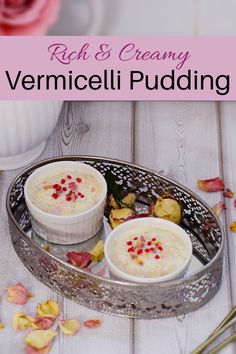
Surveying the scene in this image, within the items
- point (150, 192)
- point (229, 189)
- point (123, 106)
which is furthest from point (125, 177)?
point (123, 106)

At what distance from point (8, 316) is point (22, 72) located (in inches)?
19.7

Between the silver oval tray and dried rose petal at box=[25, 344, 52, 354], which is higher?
the silver oval tray

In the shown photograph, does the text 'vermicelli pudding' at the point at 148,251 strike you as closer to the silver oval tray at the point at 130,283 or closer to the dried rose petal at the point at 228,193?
the silver oval tray at the point at 130,283

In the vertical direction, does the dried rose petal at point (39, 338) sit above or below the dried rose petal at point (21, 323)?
below

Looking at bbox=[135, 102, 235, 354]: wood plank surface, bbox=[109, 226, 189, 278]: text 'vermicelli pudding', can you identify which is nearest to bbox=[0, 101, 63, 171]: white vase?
bbox=[135, 102, 235, 354]: wood plank surface

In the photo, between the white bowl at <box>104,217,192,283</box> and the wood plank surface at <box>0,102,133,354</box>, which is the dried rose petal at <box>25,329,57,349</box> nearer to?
the wood plank surface at <box>0,102,133,354</box>

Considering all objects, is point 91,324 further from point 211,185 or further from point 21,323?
point 211,185

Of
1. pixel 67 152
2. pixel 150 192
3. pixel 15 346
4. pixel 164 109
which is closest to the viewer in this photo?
pixel 15 346

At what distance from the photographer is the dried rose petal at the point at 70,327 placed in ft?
3.94

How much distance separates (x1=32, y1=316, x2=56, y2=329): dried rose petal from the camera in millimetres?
1207

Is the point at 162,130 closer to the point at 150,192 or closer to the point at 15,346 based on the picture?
the point at 150,192

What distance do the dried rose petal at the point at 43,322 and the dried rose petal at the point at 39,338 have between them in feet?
0.04

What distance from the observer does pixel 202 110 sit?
166cm

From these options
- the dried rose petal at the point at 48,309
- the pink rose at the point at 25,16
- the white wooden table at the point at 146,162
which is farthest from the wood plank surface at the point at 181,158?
the pink rose at the point at 25,16
